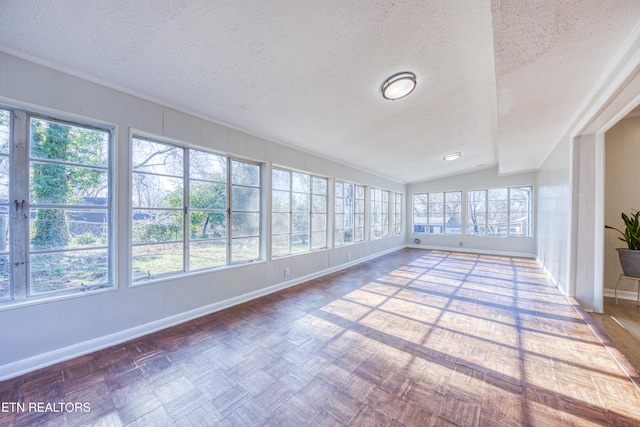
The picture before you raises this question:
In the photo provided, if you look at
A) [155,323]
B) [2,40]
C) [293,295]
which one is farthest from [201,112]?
[293,295]

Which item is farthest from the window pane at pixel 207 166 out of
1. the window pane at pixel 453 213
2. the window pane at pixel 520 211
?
the window pane at pixel 520 211

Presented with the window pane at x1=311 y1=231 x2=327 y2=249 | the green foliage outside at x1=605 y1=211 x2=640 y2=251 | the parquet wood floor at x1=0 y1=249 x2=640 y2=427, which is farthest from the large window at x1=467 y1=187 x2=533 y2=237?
the window pane at x1=311 y1=231 x2=327 y2=249

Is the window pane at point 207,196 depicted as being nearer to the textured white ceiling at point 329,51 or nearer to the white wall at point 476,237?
the textured white ceiling at point 329,51

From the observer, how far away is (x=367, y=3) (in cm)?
164

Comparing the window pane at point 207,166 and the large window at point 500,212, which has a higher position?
the window pane at point 207,166

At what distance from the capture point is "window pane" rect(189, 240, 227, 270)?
2.98 m

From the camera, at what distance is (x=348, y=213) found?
582cm

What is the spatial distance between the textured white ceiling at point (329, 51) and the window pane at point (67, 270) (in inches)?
63.3

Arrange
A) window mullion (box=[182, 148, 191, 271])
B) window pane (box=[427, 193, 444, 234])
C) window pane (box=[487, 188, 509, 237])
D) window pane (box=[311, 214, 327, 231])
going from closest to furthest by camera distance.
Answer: window mullion (box=[182, 148, 191, 271]) → window pane (box=[311, 214, 327, 231]) → window pane (box=[487, 188, 509, 237]) → window pane (box=[427, 193, 444, 234])

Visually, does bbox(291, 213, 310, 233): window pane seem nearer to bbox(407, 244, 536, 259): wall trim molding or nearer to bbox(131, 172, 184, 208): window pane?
bbox(131, 172, 184, 208): window pane

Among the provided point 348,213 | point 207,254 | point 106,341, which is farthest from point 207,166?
point 348,213

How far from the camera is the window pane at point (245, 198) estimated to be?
3412mm

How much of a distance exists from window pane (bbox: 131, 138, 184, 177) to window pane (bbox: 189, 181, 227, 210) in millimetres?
245

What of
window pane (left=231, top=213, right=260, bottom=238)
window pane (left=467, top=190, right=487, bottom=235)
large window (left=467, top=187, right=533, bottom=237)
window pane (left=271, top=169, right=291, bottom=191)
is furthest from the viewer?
window pane (left=467, top=190, right=487, bottom=235)
